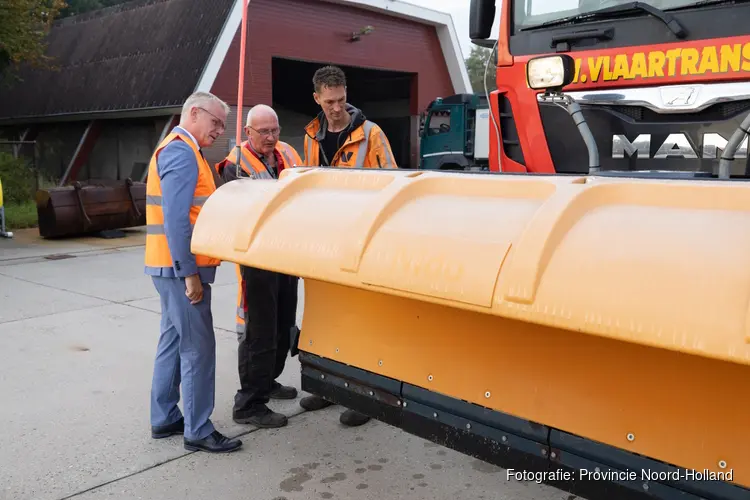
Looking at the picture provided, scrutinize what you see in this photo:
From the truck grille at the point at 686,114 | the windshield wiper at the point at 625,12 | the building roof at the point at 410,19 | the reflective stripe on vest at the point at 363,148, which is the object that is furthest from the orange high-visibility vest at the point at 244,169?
the building roof at the point at 410,19

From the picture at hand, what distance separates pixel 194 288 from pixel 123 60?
47.0 ft

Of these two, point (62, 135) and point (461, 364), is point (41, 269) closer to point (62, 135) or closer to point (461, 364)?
point (461, 364)

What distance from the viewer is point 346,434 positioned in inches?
144

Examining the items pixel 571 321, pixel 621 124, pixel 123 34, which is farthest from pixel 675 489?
pixel 123 34

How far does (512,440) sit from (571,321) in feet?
2.91

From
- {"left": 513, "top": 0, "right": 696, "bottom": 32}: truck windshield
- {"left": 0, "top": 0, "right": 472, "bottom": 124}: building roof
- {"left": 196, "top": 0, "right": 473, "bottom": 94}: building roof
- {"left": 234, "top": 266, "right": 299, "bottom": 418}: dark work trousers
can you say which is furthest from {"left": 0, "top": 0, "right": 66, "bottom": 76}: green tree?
{"left": 513, "top": 0, "right": 696, "bottom": 32}: truck windshield

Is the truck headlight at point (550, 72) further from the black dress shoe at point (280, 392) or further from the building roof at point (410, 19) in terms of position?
the building roof at point (410, 19)

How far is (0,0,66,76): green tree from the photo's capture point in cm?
1209

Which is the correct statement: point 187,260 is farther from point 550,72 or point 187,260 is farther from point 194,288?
point 550,72

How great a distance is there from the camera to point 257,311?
11.9 feet

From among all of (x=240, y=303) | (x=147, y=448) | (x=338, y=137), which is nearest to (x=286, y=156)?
(x=338, y=137)

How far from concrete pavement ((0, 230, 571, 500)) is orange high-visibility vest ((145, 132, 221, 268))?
0.95 meters

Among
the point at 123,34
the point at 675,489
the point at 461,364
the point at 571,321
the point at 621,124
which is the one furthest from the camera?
the point at 123,34

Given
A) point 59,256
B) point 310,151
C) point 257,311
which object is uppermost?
point 310,151
